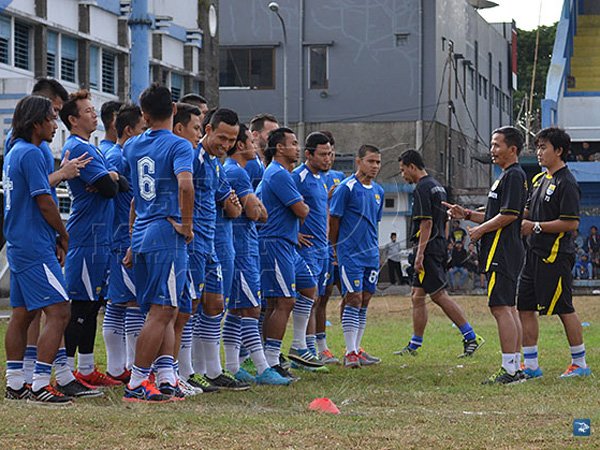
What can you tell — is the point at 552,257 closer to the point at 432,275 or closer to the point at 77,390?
the point at 432,275

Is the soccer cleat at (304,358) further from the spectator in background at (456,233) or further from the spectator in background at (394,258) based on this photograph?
the spectator in background at (394,258)

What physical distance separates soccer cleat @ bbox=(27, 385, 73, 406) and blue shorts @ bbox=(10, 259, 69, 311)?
1.97ft

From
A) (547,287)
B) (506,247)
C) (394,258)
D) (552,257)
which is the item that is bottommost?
(394,258)

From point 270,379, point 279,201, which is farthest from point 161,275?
point 279,201

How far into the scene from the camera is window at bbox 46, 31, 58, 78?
103ft

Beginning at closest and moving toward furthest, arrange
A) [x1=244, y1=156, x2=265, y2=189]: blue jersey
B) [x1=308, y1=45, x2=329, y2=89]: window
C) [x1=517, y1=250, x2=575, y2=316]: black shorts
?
[x1=517, y1=250, x2=575, y2=316]: black shorts
[x1=244, y1=156, x2=265, y2=189]: blue jersey
[x1=308, y1=45, x2=329, y2=89]: window

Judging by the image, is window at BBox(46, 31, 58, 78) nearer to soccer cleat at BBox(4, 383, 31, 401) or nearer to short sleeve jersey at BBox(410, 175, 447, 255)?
short sleeve jersey at BBox(410, 175, 447, 255)

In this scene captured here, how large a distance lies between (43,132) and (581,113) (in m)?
27.5

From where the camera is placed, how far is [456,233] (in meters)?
17.7

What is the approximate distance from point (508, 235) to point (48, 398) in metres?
4.35

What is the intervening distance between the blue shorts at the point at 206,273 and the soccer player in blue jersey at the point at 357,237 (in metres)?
3.23

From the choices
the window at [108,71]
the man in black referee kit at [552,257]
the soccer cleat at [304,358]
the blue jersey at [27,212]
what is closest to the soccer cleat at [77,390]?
the blue jersey at [27,212]

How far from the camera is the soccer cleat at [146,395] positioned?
9297 mm

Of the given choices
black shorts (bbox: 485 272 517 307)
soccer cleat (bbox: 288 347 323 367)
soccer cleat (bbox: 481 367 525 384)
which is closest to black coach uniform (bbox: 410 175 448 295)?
soccer cleat (bbox: 288 347 323 367)
